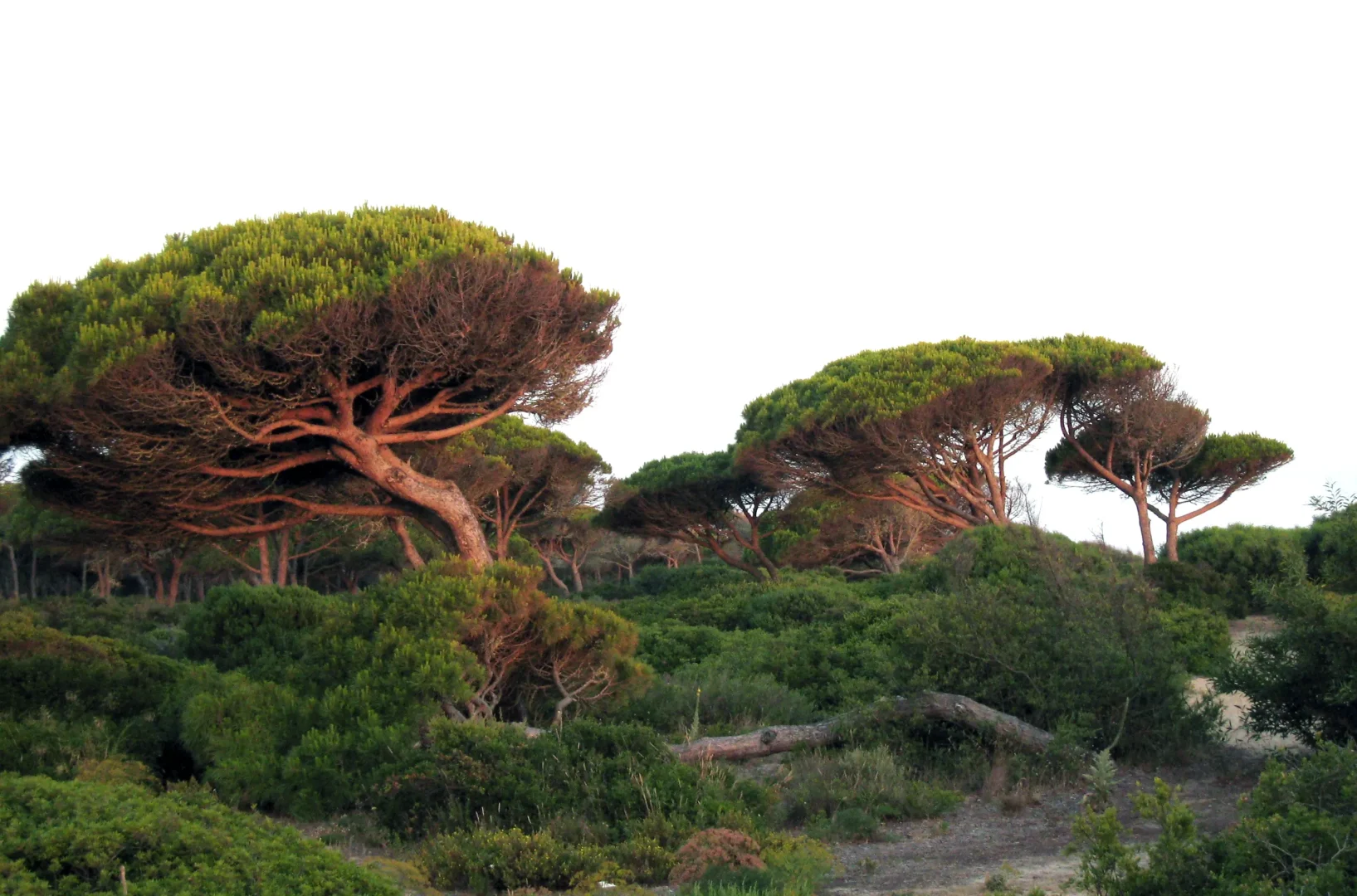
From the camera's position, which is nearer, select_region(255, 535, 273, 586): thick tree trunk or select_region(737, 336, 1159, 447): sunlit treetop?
select_region(737, 336, 1159, 447): sunlit treetop

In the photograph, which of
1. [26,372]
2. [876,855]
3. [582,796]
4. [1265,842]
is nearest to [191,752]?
[582,796]

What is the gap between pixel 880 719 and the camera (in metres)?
9.52

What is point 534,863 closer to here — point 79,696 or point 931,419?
point 79,696

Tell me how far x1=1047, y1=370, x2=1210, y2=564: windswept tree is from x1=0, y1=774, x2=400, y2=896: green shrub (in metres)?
25.3

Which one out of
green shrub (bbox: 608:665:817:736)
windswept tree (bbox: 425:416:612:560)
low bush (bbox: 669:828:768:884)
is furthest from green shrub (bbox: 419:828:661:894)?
windswept tree (bbox: 425:416:612:560)

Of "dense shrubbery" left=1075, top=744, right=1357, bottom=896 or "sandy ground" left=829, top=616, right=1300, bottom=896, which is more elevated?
"dense shrubbery" left=1075, top=744, right=1357, bottom=896

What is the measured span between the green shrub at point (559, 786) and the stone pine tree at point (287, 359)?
3723 mm

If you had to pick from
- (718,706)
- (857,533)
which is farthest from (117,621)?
(857,533)

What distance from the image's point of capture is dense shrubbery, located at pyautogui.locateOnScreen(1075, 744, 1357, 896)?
424 cm

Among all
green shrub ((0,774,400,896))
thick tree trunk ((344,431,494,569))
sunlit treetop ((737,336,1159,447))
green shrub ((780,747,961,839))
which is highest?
sunlit treetop ((737,336,1159,447))

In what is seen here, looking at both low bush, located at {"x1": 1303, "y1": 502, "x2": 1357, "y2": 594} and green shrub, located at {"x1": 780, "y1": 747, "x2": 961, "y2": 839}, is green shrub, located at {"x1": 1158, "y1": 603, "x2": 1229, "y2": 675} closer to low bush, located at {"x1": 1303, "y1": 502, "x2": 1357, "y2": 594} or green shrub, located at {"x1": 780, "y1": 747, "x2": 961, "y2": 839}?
low bush, located at {"x1": 1303, "y1": 502, "x2": 1357, "y2": 594}

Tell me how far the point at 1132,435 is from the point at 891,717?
2007 cm

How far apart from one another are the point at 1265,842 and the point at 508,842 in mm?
3770

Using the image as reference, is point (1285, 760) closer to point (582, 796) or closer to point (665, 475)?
point (582, 796)
